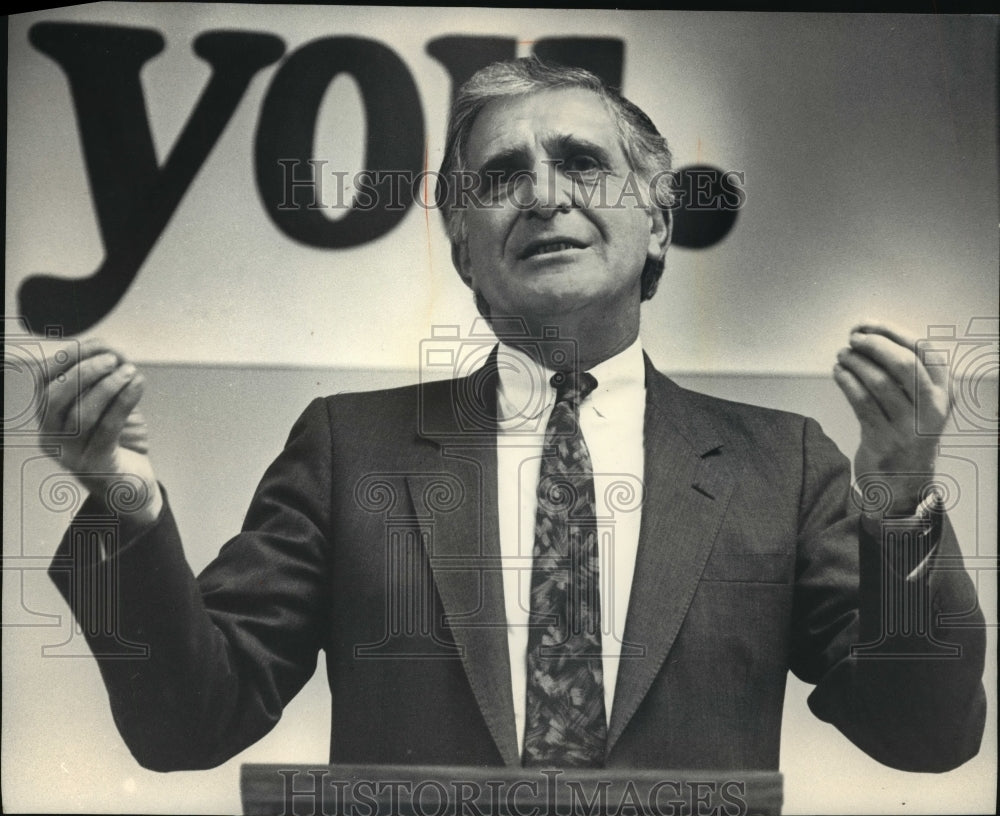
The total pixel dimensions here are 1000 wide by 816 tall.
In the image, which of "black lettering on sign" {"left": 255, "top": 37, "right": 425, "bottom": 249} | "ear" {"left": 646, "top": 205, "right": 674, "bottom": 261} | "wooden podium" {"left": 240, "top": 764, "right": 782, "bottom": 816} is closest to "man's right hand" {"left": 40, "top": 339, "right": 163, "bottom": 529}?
"black lettering on sign" {"left": 255, "top": 37, "right": 425, "bottom": 249}

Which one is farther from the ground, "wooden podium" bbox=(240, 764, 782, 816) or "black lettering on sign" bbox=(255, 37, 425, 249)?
"black lettering on sign" bbox=(255, 37, 425, 249)

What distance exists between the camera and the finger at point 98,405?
2.96m

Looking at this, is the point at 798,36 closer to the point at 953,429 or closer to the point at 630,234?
the point at 630,234

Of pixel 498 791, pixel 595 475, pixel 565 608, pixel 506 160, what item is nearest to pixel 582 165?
pixel 506 160

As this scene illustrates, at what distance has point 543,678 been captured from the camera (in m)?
2.89

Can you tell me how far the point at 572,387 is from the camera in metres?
2.99

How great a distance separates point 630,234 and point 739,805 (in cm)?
148

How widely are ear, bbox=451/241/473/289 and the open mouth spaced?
0.17 metres

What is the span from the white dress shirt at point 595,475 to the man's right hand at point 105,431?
0.89 m

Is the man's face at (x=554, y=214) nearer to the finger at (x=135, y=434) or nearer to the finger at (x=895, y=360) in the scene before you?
the finger at (x=895, y=360)

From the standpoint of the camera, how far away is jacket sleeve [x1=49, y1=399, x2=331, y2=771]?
2902 millimetres

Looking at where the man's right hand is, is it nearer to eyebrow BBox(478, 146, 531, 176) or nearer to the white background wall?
the white background wall

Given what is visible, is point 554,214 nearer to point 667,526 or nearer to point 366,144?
point 366,144

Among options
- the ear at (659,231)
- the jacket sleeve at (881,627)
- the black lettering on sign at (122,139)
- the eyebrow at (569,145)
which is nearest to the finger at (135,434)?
the black lettering on sign at (122,139)
